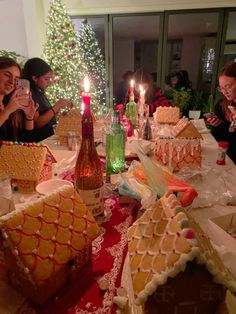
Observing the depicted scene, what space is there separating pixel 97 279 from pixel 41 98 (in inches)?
82.3

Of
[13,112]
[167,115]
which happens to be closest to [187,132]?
[167,115]

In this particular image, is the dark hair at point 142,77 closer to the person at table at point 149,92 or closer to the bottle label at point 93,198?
the person at table at point 149,92

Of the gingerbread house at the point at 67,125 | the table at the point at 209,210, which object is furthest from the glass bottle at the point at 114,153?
the gingerbread house at the point at 67,125

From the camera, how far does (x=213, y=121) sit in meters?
2.14

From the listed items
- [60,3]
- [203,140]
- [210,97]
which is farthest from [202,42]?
[203,140]

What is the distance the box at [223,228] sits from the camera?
0.61 meters

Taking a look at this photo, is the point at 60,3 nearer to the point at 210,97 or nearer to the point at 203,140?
the point at 210,97

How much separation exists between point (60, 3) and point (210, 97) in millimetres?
2680

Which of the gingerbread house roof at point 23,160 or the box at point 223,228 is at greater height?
the gingerbread house roof at point 23,160

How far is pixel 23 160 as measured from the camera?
993mm

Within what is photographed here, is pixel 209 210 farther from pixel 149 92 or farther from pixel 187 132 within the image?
pixel 149 92

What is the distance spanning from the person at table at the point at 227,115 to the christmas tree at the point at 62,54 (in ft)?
7.35

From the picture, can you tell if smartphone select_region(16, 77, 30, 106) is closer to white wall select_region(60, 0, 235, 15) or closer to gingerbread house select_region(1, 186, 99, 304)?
gingerbread house select_region(1, 186, 99, 304)

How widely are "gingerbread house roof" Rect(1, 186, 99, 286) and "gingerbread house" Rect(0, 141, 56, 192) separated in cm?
44
